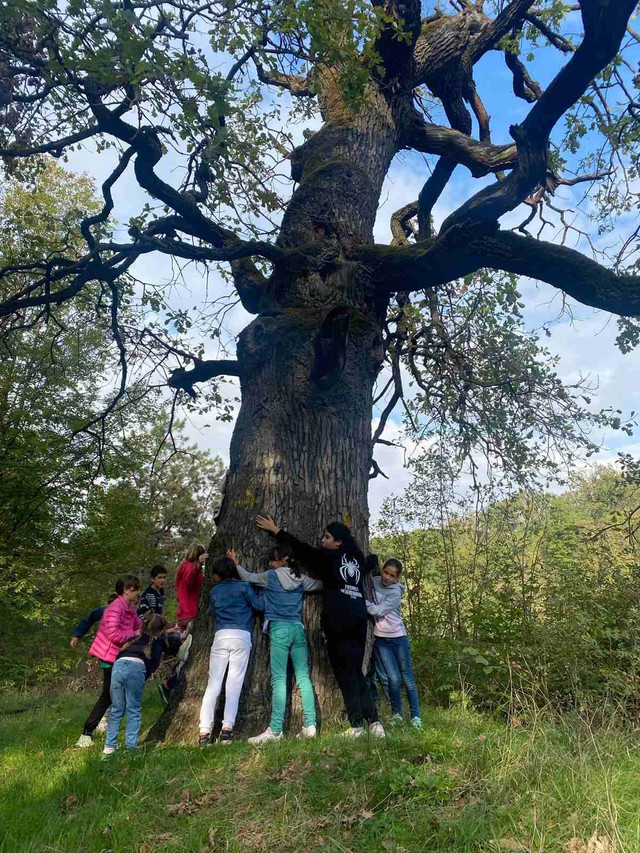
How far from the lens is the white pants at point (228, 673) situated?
181 inches

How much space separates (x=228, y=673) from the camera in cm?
479

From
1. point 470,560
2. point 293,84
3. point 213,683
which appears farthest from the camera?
point 293,84

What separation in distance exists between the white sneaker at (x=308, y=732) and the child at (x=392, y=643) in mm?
1208

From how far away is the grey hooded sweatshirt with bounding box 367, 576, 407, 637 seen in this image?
5695 mm

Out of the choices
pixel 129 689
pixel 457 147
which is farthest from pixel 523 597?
pixel 457 147

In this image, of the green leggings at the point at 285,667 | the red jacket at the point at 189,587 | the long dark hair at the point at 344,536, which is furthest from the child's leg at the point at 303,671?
the red jacket at the point at 189,587

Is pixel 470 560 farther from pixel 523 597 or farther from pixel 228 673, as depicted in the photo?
pixel 228 673

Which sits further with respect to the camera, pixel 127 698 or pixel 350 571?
pixel 350 571

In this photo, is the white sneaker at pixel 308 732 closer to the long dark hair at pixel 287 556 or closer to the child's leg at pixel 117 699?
the long dark hair at pixel 287 556

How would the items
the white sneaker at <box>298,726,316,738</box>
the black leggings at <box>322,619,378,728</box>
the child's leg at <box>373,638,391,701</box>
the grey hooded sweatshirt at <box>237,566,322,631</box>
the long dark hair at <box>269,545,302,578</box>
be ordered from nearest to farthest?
the white sneaker at <box>298,726,316,738</box> < the black leggings at <box>322,619,378,728</box> < the grey hooded sweatshirt at <box>237,566,322,631</box> < the long dark hair at <box>269,545,302,578</box> < the child's leg at <box>373,638,391,701</box>

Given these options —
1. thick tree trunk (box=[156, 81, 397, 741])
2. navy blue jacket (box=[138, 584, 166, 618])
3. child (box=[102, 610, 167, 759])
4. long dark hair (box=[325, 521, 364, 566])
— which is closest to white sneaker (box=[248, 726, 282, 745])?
thick tree trunk (box=[156, 81, 397, 741])

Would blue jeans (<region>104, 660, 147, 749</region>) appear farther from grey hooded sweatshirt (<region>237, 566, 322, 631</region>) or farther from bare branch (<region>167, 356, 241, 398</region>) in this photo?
bare branch (<region>167, 356, 241, 398</region>)

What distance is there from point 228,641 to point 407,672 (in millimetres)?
1832

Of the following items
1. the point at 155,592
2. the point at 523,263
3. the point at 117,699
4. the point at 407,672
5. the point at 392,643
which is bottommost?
the point at 117,699
